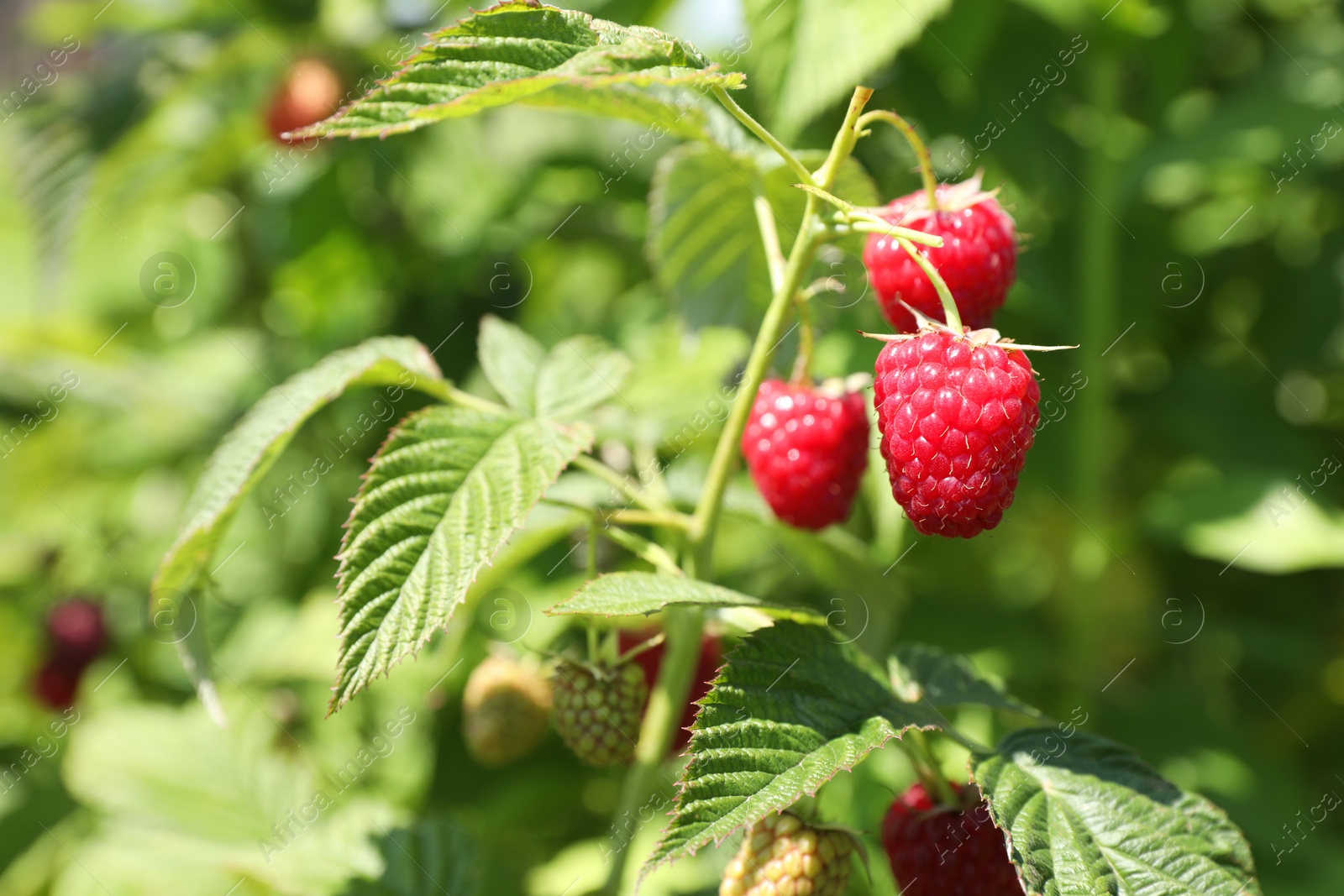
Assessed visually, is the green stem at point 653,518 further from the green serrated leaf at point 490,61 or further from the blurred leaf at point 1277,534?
the blurred leaf at point 1277,534

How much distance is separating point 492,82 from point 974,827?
71 cm

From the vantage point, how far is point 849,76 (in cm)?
130

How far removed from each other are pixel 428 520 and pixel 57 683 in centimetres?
179

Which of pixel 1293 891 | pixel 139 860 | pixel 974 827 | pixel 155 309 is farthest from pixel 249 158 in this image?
pixel 1293 891

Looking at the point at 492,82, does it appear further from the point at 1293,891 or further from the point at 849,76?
the point at 1293,891

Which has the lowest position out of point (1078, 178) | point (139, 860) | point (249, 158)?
point (139, 860)

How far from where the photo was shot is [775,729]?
0.81 metres

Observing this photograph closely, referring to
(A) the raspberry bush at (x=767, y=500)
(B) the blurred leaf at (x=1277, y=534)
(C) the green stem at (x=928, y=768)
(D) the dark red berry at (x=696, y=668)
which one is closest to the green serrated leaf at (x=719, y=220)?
(A) the raspberry bush at (x=767, y=500)

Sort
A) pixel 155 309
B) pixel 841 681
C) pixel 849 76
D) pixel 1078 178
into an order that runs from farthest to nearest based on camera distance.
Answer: pixel 155 309 < pixel 1078 178 < pixel 849 76 < pixel 841 681

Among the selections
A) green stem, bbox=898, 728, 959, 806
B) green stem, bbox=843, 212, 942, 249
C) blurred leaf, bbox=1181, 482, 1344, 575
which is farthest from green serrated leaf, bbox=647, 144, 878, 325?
blurred leaf, bbox=1181, 482, 1344, 575

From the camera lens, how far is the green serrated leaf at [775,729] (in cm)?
76

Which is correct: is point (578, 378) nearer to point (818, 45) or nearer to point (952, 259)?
point (952, 259)

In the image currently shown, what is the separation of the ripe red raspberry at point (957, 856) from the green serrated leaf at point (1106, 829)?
0.07 m

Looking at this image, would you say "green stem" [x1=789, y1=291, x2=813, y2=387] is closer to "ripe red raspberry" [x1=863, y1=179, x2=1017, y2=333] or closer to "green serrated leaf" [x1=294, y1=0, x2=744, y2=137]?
"ripe red raspberry" [x1=863, y1=179, x2=1017, y2=333]
